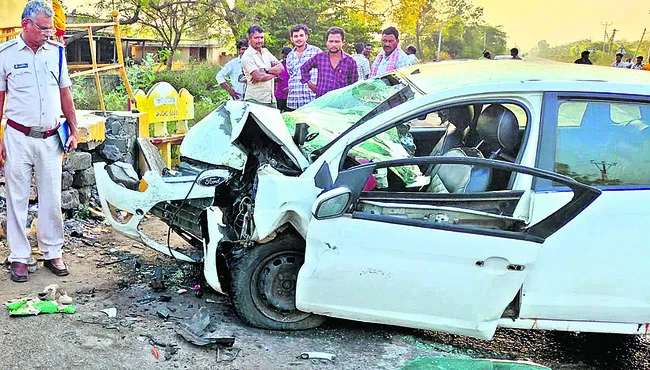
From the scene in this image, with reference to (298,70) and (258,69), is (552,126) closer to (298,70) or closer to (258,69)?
(258,69)

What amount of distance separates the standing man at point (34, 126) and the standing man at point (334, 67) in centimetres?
349

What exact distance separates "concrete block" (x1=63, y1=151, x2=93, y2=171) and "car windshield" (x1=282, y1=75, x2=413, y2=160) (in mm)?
2753

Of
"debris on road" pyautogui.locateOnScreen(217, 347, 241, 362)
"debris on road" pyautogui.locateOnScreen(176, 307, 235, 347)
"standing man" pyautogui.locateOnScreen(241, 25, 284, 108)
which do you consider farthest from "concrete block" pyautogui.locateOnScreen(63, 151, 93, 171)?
"debris on road" pyautogui.locateOnScreen(217, 347, 241, 362)

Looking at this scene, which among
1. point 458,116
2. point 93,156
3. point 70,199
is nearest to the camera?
point 458,116

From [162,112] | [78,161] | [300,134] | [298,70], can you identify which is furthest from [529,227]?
[162,112]

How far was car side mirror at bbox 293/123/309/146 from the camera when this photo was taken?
13.8 feet

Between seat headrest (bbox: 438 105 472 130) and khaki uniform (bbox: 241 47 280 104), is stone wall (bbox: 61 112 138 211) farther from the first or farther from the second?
seat headrest (bbox: 438 105 472 130)

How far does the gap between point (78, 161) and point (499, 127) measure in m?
4.33

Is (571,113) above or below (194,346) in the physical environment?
above

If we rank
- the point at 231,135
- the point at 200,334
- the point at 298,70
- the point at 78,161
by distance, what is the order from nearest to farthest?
the point at 200,334
the point at 231,135
the point at 78,161
the point at 298,70

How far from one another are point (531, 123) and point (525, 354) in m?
1.48

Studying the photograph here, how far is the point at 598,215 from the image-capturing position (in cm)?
373

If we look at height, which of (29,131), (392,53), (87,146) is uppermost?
(392,53)

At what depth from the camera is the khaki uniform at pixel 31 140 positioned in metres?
4.65
